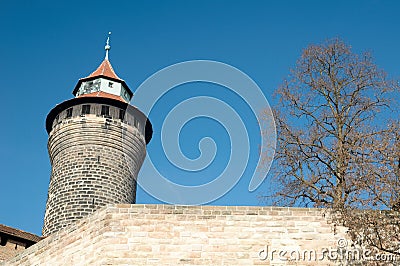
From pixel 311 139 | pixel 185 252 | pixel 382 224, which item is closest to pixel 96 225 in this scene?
pixel 185 252

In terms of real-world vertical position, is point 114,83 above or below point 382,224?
above

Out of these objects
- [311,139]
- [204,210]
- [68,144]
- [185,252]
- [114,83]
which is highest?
[114,83]

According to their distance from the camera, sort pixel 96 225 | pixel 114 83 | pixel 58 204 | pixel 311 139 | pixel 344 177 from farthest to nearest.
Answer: pixel 114 83
pixel 58 204
pixel 311 139
pixel 344 177
pixel 96 225

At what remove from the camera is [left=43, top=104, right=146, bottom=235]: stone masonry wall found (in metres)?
22.2

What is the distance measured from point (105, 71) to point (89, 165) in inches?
253

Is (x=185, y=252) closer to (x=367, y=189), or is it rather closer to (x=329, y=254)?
(x=329, y=254)

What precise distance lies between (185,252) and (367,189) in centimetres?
308

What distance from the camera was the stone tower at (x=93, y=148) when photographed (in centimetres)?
2234

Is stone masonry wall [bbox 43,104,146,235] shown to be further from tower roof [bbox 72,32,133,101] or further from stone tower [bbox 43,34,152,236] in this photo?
tower roof [bbox 72,32,133,101]

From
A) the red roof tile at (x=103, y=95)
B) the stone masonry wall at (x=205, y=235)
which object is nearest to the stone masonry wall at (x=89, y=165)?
the red roof tile at (x=103, y=95)

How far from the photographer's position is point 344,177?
1299cm

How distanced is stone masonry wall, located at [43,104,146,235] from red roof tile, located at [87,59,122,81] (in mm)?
2625
